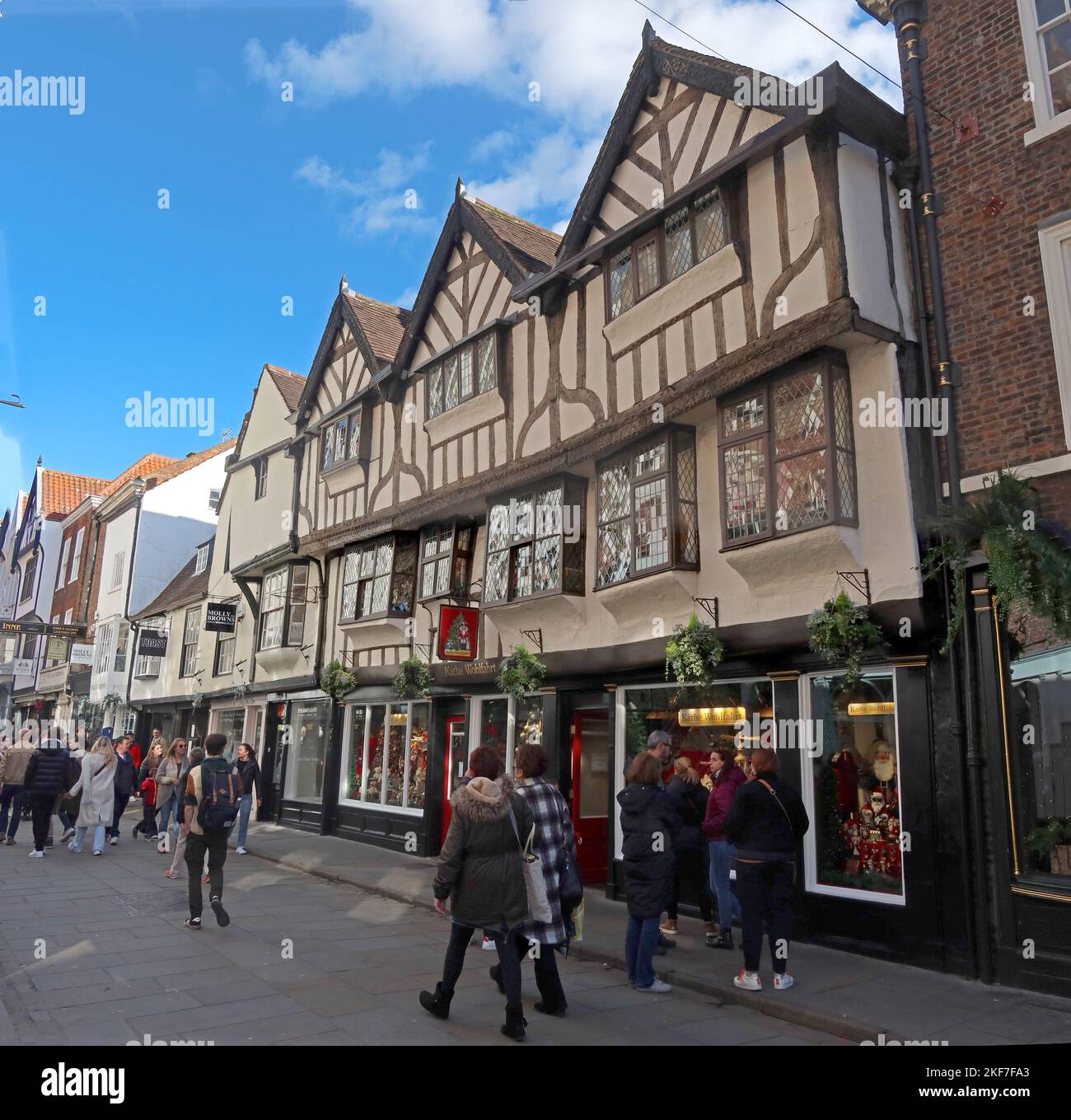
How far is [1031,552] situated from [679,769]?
3.79 m

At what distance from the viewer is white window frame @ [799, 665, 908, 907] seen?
24.8ft

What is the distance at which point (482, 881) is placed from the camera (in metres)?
5.49

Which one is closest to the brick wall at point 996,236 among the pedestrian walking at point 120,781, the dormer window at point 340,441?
the dormer window at point 340,441

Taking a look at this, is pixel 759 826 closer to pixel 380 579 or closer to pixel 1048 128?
pixel 1048 128

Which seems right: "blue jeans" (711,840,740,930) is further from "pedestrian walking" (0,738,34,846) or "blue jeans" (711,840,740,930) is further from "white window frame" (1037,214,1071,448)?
"pedestrian walking" (0,738,34,846)

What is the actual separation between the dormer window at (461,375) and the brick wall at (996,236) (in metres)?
6.37

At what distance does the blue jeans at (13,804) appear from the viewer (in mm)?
13812

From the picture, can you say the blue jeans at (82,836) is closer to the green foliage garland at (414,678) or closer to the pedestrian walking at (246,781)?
the pedestrian walking at (246,781)

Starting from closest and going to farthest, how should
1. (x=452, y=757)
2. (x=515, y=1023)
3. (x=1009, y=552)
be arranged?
(x=515, y=1023), (x=1009, y=552), (x=452, y=757)

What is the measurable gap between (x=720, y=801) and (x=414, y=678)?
6722 millimetres

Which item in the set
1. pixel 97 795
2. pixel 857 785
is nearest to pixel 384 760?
pixel 97 795
